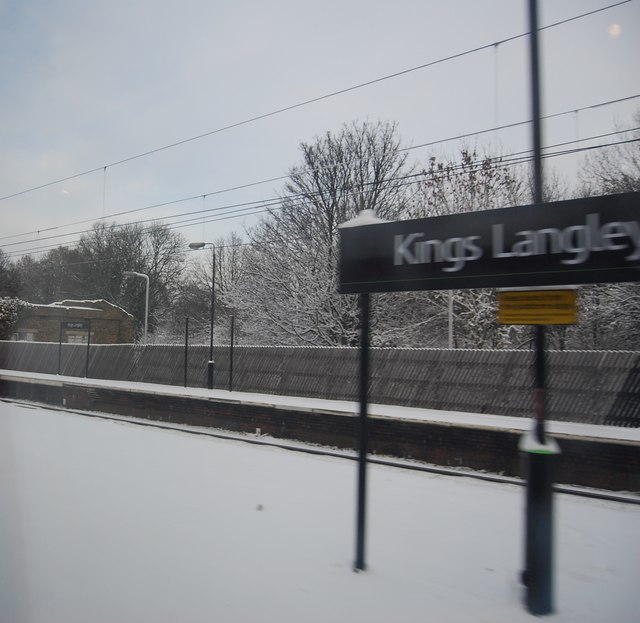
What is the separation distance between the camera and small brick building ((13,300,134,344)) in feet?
135

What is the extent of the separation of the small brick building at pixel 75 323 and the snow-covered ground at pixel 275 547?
34538mm

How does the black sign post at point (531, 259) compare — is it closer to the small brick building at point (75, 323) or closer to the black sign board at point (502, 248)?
the black sign board at point (502, 248)

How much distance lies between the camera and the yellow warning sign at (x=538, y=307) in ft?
12.6

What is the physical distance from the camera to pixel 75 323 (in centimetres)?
4438

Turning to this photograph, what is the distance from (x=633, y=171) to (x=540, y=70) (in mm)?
21364

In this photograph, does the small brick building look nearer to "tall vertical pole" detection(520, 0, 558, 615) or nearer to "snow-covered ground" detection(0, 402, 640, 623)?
"snow-covered ground" detection(0, 402, 640, 623)

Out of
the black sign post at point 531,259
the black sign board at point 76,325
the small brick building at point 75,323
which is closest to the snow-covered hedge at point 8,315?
the small brick building at point 75,323

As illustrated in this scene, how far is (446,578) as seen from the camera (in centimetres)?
441

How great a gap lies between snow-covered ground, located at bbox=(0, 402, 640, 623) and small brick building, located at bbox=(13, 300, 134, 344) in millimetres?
34538

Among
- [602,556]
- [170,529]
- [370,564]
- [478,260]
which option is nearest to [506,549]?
[602,556]

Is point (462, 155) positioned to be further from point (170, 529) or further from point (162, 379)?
point (170, 529)

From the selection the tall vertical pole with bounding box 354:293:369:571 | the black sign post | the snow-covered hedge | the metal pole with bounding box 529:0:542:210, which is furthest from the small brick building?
the metal pole with bounding box 529:0:542:210

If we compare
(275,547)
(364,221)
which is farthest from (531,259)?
(275,547)

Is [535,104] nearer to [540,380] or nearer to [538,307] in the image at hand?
[538,307]
